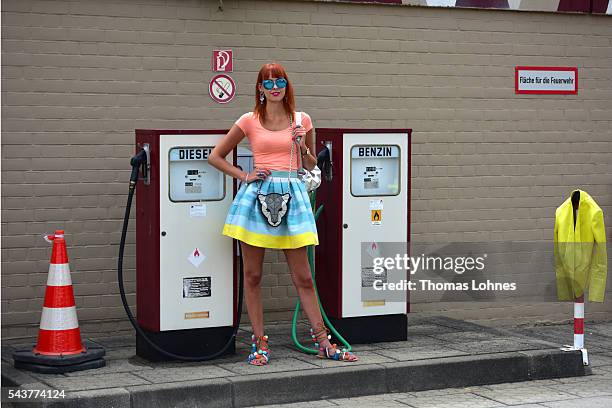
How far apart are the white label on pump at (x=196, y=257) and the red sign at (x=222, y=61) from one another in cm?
208

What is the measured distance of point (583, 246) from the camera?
862 centimetres

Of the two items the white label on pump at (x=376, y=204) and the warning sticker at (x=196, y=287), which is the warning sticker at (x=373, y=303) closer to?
the white label on pump at (x=376, y=204)

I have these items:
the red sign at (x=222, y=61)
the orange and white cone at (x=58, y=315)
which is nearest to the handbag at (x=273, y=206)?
the orange and white cone at (x=58, y=315)

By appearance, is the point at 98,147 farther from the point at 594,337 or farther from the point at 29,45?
the point at 594,337

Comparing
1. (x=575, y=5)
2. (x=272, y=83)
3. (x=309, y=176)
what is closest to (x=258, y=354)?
(x=309, y=176)

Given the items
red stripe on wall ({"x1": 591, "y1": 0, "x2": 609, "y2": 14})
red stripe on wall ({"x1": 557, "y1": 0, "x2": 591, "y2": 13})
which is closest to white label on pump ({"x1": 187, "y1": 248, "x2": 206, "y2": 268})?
red stripe on wall ({"x1": 557, "y1": 0, "x2": 591, "y2": 13})

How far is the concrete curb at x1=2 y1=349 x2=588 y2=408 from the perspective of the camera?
23.1 ft

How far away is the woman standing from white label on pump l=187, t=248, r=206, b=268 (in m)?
0.24

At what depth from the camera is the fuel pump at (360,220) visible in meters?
8.52

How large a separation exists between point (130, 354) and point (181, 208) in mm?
1242

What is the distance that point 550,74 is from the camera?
1073cm

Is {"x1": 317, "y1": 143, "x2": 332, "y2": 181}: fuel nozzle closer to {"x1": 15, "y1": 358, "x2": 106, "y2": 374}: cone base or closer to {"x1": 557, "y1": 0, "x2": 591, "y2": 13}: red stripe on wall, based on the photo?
{"x1": 15, "y1": 358, "x2": 106, "y2": 374}: cone base

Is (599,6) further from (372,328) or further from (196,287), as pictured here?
(196,287)

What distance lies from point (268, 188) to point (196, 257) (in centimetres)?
71
